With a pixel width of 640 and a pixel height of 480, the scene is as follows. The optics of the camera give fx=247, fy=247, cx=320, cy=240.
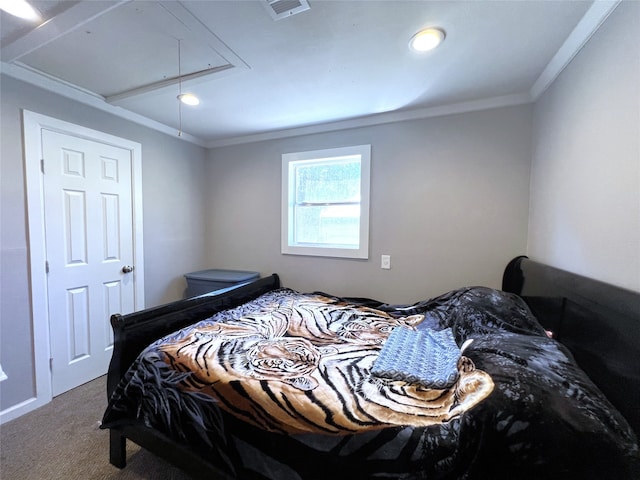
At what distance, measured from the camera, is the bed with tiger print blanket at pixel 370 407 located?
0.72 meters

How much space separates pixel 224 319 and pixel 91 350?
4.96ft

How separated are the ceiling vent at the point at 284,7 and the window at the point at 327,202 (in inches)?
54.4

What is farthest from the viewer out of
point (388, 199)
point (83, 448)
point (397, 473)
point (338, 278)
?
point (338, 278)

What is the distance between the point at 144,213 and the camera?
261cm

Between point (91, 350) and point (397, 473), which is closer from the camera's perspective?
point (397, 473)

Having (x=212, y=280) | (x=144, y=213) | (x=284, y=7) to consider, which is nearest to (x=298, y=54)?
(x=284, y=7)

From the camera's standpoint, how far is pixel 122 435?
4.60 feet

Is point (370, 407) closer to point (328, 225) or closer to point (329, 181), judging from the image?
point (328, 225)

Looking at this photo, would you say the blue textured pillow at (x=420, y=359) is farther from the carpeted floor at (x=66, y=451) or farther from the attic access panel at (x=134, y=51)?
the attic access panel at (x=134, y=51)

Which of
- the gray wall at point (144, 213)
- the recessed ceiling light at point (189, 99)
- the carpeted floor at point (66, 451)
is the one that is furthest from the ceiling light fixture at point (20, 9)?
the carpeted floor at point (66, 451)

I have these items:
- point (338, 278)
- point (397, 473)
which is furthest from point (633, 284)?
point (338, 278)

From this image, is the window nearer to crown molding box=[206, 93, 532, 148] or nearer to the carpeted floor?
crown molding box=[206, 93, 532, 148]

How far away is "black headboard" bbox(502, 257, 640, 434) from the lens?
838 millimetres

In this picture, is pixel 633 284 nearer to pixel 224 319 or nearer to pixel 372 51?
pixel 372 51
